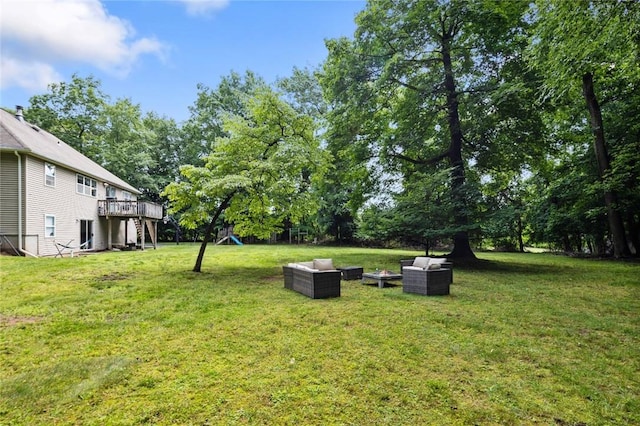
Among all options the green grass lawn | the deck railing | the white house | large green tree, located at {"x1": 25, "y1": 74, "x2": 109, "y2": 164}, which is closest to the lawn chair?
the white house

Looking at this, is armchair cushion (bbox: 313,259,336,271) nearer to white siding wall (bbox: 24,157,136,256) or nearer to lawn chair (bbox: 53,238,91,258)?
lawn chair (bbox: 53,238,91,258)

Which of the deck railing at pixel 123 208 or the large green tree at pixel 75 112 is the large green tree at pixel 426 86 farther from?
the large green tree at pixel 75 112

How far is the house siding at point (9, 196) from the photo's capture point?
1287 centimetres

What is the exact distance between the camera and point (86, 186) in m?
17.8

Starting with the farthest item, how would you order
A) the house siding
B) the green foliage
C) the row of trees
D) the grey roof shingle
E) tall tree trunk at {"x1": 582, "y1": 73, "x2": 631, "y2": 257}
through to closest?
tall tree trunk at {"x1": 582, "y1": 73, "x2": 631, "y2": 257}
the house siding
the grey roof shingle
the row of trees
the green foliage

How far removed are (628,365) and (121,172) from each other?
31.4 m

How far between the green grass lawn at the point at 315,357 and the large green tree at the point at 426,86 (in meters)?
6.90

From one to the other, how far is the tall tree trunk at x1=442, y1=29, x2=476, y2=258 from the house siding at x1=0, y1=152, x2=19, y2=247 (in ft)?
56.9

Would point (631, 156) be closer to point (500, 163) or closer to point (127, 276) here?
point (500, 163)

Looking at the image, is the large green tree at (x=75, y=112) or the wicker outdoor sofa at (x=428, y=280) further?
the large green tree at (x=75, y=112)

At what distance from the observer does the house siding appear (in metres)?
12.9

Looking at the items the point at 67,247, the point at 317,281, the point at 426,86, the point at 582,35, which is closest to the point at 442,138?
the point at 426,86

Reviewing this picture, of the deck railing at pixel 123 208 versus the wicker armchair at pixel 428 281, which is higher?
the deck railing at pixel 123 208

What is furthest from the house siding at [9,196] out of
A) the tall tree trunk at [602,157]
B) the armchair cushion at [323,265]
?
the tall tree trunk at [602,157]
